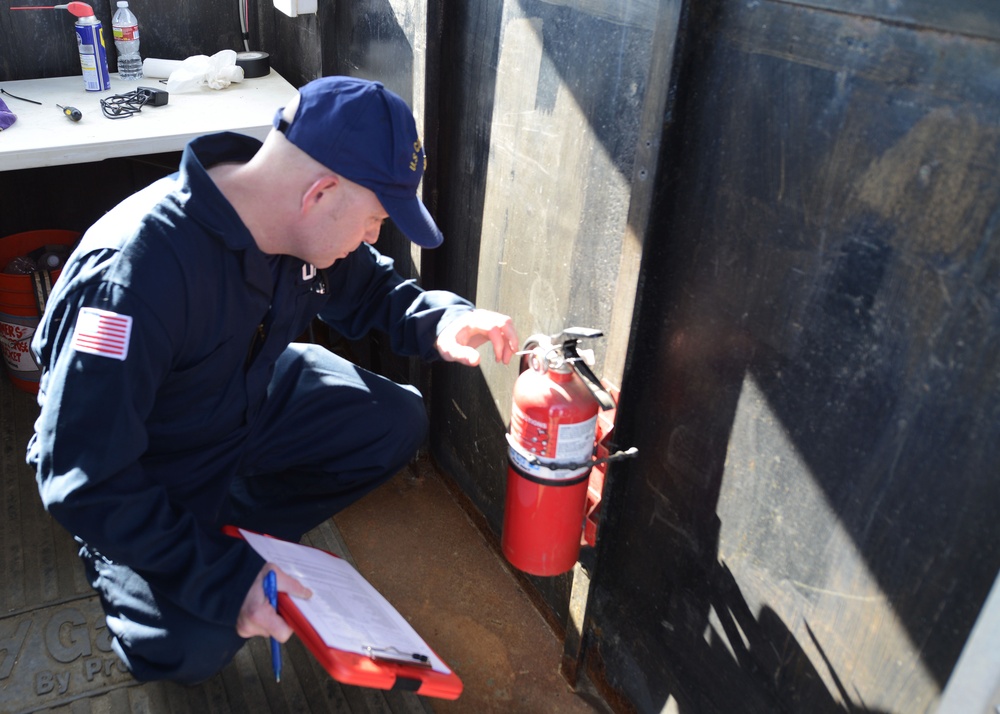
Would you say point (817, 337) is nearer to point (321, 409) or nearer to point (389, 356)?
point (321, 409)

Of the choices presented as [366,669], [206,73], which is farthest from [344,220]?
[206,73]

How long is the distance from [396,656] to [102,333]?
89cm

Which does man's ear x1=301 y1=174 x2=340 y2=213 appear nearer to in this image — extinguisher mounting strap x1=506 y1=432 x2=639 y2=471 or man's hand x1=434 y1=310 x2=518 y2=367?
man's hand x1=434 y1=310 x2=518 y2=367

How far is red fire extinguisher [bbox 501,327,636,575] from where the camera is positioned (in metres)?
1.90

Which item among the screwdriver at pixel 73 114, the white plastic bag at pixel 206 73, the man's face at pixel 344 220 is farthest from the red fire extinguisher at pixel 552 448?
the white plastic bag at pixel 206 73

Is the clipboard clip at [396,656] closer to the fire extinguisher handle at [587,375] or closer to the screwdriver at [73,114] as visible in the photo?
the fire extinguisher handle at [587,375]

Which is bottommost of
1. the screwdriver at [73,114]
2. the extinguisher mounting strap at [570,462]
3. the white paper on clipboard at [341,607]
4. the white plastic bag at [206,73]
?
the white paper on clipboard at [341,607]

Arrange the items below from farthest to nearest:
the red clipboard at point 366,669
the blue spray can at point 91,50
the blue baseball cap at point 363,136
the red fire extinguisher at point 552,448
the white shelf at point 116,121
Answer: the blue spray can at point 91,50, the white shelf at point 116,121, the red fire extinguisher at point 552,448, the blue baseball cap at point 363,136, the red clipboard at point 366,669

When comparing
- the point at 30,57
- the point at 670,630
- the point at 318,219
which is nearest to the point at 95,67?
the point at 30,57

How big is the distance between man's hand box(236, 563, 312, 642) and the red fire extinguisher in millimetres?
556

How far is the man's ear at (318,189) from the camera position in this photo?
1.77 meters

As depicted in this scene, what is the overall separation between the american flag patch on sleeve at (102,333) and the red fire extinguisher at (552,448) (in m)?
0.84

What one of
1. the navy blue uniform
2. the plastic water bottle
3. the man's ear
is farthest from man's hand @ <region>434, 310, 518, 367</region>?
the plastic water bottle

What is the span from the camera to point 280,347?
7.25 feet
